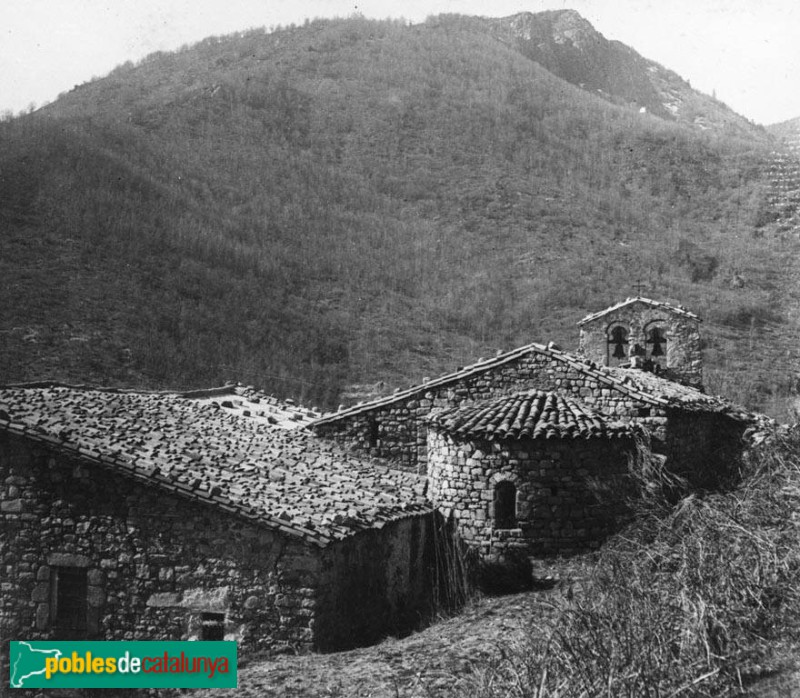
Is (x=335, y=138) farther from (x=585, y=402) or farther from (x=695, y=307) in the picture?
(x=585, y=402)

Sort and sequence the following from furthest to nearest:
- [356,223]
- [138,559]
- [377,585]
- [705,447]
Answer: [356,223] < [705,447] < [377,585] < [138,559]

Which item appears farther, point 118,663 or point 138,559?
point 138,559

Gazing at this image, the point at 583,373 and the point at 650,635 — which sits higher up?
the point at 583,373

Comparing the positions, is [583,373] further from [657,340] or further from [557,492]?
[657,340]

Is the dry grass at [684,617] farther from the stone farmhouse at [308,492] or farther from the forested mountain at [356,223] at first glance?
the forested mountain at [356,223]

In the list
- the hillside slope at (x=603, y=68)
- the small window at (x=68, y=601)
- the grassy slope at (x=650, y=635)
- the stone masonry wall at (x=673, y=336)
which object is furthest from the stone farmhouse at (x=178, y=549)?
the hillside slope at (x=603, y=68)

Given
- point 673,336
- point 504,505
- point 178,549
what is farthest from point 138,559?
point 673,336

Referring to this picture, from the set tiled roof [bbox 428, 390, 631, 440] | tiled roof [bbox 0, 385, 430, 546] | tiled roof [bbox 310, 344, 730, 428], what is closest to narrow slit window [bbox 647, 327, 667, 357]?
tiled roof [bbox 310, 344, 730, 428]
